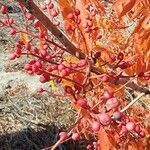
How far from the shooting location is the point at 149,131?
2.56m

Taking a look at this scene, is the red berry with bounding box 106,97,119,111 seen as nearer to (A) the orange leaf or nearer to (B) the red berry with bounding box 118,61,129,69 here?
(B) the red berry with bounding box 118,61,129,69

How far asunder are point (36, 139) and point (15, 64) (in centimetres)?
139

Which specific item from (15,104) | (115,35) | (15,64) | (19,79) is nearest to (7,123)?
(15,104)

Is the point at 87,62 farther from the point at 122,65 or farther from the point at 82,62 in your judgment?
the point at 122,65

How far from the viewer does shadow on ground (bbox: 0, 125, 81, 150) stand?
396 centimetres

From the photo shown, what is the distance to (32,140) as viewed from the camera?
4.05 m

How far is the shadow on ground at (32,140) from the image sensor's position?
3961 mm

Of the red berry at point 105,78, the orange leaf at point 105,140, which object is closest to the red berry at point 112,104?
the red berry at point 105,78

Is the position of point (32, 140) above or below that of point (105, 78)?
above

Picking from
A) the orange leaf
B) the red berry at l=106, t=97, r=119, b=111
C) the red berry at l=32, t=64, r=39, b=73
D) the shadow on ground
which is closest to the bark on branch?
the red berry at l=32, t=64, r=39, b=73

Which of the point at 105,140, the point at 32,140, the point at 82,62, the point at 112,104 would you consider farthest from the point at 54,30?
the point at 32,140

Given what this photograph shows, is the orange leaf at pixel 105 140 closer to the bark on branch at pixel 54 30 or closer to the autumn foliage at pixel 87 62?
the autumn foliage at pixel 87 62

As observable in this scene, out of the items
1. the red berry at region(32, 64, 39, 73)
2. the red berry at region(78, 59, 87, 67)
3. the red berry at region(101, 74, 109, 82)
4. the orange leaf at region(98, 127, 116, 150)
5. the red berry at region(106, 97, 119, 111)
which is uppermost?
the red berry at region(32, 64, 39, 73)

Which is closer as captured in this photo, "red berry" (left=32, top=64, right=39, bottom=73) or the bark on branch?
the bark on branch
